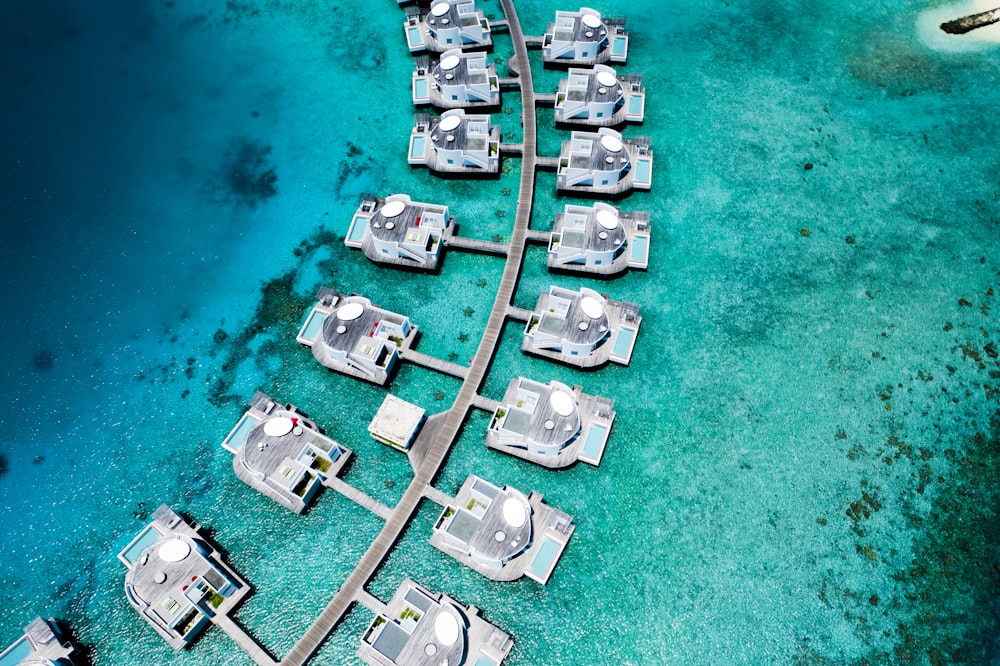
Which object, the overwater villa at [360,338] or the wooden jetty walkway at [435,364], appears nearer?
the overwater villa at [360,338]

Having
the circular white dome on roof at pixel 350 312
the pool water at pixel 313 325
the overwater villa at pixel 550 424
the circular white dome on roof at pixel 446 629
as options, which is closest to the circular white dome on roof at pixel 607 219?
the overwater villa at pixel 550 424

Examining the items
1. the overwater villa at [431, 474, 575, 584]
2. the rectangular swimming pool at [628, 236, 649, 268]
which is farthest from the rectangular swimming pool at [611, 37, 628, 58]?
the overwater villa at [431, 474, 575, 584]

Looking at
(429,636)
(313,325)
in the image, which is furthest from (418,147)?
(429,636)

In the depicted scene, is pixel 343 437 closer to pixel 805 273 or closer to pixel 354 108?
pixel 354 108

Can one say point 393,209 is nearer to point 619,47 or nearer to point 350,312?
point 350,312

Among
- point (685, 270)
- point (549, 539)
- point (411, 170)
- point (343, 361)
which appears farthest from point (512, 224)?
point (549, 539)

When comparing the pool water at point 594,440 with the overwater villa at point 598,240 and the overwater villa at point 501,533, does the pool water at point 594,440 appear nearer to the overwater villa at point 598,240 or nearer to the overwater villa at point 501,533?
the overwater villa at point 501,533

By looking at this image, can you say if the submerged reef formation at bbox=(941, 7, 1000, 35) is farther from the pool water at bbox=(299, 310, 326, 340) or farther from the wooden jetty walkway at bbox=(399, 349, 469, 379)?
the pool water at bbox=(299, 310, 326, 340)
